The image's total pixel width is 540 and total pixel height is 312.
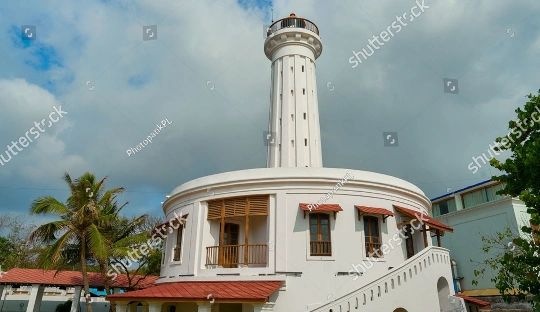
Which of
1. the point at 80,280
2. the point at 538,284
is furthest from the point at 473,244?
the point at 80,280

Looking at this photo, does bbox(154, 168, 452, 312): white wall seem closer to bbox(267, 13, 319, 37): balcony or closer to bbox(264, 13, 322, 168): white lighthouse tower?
bbox(264, 13, 322, 168): white lighthouse tower

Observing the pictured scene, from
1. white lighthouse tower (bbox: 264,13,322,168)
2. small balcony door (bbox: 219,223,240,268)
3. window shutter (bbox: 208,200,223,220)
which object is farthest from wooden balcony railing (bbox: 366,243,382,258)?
white lighthouse tower (bbox: 264,13,322,168)

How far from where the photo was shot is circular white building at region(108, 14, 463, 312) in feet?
38.9

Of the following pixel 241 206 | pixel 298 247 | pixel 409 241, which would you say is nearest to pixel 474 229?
pixel 409 241

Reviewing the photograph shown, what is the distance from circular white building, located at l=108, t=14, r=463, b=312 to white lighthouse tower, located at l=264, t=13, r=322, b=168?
734cm

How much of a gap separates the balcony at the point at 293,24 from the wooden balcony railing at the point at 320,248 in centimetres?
1532

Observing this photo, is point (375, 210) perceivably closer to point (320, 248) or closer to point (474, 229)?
point (320, 248)

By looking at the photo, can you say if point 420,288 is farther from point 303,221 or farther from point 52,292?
point 52,292

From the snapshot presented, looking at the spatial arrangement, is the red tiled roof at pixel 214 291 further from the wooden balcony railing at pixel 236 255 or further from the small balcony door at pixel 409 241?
the small balcony door at pixel 409 241

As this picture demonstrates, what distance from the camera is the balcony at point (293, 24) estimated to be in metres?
23.9

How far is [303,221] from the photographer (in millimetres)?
13242

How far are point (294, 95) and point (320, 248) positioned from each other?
38.8 ft

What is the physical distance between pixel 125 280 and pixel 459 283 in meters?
23.5

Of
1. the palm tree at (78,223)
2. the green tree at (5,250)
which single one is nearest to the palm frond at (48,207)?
the palm tree at (78,223)
